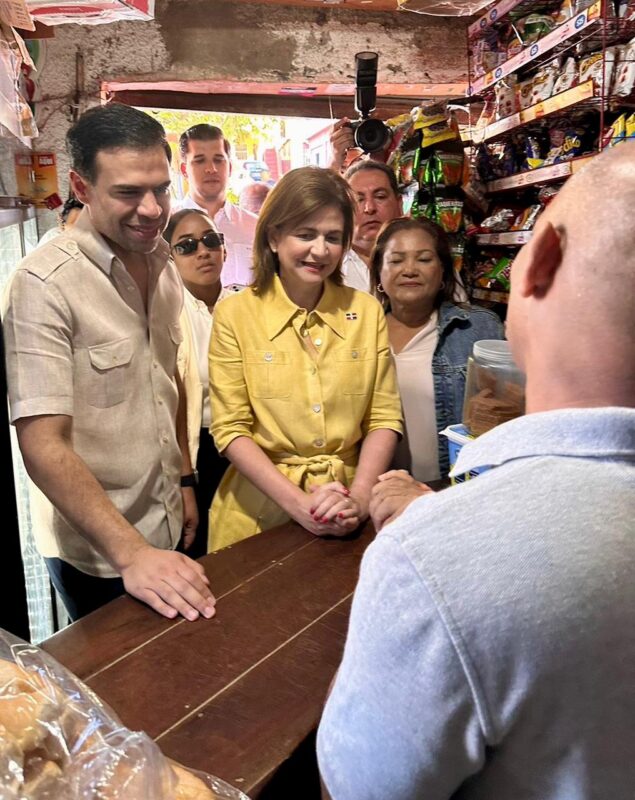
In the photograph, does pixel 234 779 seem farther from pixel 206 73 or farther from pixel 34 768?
pixel 206 73

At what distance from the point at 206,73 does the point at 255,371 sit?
2.54m

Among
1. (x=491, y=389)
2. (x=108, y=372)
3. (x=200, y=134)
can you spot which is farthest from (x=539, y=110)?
(x=200, y=134)

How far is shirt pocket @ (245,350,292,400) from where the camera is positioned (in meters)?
1.80

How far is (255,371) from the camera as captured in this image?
1811mm

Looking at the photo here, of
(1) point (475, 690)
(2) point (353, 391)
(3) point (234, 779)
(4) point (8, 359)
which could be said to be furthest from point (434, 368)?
(1) point (475, 690)

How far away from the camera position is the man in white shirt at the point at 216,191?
4027mm

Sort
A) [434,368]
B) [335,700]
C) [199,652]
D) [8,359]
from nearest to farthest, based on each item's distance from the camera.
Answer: [335,700] → [199,652] → [8,359] → [434,368]

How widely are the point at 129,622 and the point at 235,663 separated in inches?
9.9

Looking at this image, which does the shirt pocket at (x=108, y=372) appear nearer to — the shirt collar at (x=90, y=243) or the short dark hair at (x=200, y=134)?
the shirt collar at (x=90, y=243)

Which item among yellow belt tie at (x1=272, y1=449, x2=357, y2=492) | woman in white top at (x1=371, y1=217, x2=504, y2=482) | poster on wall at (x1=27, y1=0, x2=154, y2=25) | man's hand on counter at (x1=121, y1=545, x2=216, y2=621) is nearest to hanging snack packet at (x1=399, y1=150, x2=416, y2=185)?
woman in white top at (x1=371, y1=217, x2=504, y2=482)

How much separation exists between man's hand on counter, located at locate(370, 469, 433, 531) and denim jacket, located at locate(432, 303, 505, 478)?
2.97ft

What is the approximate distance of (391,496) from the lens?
4.09 feet

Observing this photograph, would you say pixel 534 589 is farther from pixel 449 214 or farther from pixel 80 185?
pixel 449 214

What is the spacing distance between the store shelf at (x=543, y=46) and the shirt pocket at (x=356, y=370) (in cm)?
140
